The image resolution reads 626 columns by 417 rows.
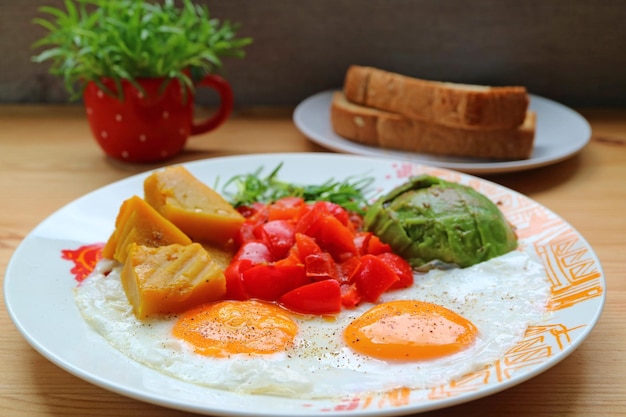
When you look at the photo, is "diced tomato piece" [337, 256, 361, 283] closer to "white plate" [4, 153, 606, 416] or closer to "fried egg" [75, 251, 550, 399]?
"fried egg" [75, 251, 550, 399]

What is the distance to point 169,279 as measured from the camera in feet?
5.85

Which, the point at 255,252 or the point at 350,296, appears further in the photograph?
the point at 255,252

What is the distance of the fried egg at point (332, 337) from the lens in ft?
4.90

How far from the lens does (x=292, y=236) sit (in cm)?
207

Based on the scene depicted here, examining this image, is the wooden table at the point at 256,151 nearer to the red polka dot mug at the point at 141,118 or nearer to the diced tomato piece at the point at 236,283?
the red polka dot mug at the point at 141,118

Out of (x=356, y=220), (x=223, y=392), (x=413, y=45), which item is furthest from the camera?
(x=413, y=45)

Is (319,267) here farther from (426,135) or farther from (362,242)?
(426,135)

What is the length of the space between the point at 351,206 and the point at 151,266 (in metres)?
0.80

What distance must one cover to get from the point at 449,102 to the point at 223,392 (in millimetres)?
1997

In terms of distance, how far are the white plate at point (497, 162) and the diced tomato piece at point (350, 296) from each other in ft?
3.51

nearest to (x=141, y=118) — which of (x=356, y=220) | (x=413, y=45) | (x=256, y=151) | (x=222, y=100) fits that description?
(x=222, y=100)

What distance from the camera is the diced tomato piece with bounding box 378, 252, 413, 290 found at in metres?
1.96

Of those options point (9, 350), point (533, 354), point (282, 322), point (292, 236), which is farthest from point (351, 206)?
point (9, 350)

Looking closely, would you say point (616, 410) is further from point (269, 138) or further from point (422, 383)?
point (269, 138)
